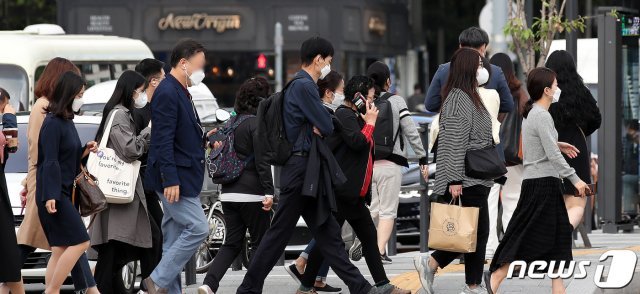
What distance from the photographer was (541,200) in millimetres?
10531

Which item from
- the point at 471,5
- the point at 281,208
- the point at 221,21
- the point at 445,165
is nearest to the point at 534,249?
the point at 445,165

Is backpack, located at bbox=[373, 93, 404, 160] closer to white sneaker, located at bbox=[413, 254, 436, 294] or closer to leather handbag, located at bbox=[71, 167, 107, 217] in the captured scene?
white sneaker, located at bbox=[413, 254, 436, 294]

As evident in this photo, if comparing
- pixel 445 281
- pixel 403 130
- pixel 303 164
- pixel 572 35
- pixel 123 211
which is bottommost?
pixel 445 281

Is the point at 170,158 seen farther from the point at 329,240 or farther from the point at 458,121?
the point at 458,121

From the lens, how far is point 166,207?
10.4 m

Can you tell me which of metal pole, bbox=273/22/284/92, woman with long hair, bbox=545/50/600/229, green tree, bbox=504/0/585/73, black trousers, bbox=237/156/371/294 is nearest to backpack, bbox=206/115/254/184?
black trousers, bbox=237/156/371/294

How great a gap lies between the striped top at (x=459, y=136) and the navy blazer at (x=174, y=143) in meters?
1.60

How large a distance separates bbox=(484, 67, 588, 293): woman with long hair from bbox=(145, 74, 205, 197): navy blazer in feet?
6.88

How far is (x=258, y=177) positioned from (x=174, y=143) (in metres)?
1.40

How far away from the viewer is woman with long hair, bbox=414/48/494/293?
10.6 metres

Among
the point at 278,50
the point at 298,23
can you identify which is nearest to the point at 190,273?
the point at 278,50

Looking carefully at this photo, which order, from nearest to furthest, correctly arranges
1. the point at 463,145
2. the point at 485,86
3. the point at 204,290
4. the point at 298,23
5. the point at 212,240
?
the point at 463,145 → the point at 204,290 → the point at 485,86 → the point at 212,240 → the point at 298,23

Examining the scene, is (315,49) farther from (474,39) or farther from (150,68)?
(474,39)

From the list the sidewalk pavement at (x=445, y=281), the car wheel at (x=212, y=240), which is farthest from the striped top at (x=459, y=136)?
the car wheel at (x=212, y=240)
